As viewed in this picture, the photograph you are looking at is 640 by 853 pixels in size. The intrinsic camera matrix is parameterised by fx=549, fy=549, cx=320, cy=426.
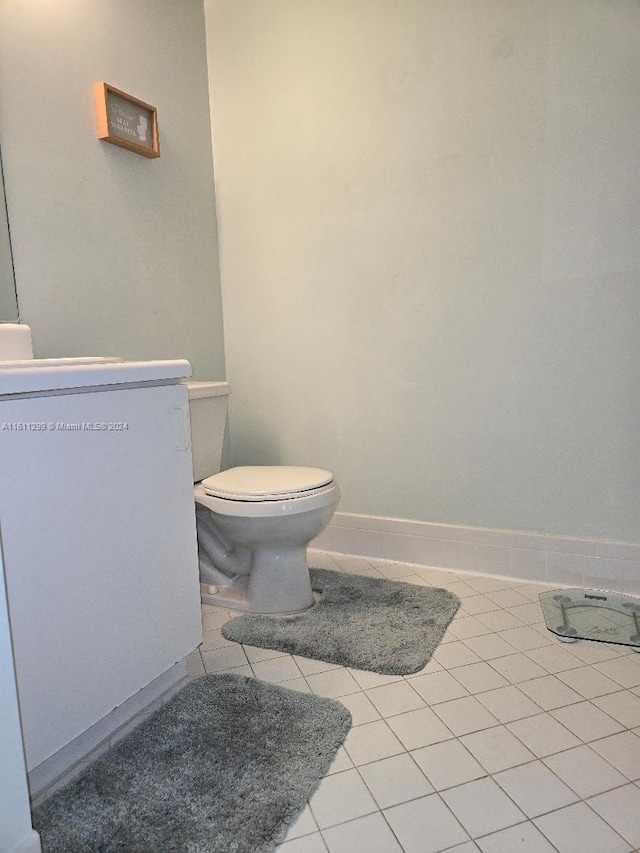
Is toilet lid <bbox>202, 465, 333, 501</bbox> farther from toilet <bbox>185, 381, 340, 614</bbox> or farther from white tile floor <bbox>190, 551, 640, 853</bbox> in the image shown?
white tile floor <bbox>190, 551, 640, 853</bbox>

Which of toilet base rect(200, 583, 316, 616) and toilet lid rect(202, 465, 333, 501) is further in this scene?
toilet base rect(200, 583, 316, 616)

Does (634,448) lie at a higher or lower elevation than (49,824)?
higher

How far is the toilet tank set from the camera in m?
1.77

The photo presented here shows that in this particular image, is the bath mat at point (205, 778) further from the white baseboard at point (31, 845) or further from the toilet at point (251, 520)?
the toilet at point (251, 520)


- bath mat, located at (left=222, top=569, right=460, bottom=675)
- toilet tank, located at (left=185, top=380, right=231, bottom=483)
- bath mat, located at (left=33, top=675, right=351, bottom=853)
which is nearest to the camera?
bath mat, located at (left=33, top=675, right=351, bottom=853)

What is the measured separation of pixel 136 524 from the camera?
1.14 m

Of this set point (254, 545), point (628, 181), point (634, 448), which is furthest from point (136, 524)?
point (628, 181)

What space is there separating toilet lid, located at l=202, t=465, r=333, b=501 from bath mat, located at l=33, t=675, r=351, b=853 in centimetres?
52

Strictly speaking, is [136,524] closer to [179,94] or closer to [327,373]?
[327,373]

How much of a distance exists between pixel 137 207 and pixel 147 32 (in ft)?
2.06

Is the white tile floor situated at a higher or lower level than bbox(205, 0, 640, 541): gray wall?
lower

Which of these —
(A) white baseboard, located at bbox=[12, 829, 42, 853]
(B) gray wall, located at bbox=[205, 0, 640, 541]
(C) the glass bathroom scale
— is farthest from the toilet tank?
(C) the glass bathroom scale

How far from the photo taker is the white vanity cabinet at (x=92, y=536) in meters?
0.91

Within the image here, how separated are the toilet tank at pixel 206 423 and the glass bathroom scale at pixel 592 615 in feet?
3.97
